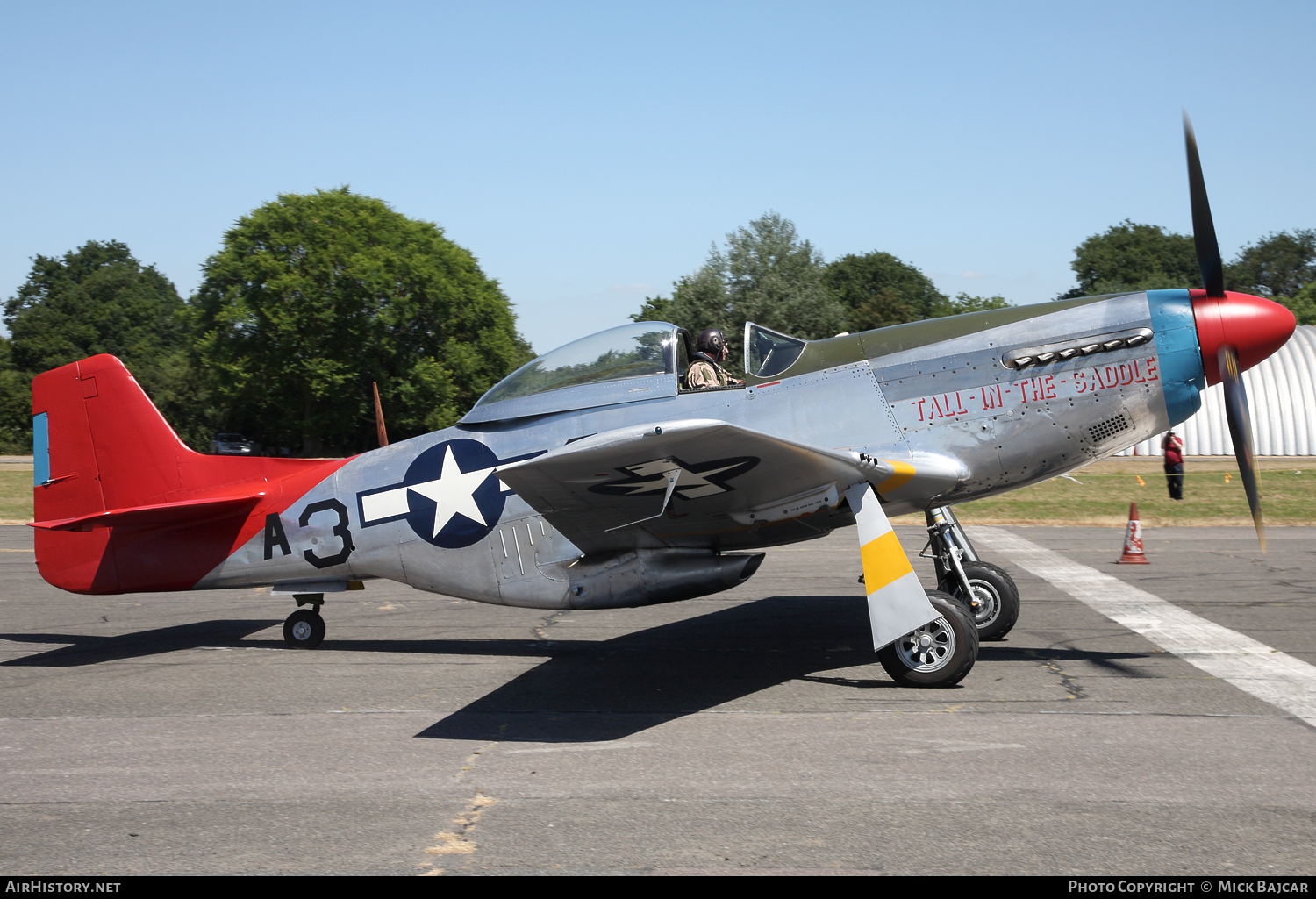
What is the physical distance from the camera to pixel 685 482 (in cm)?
593

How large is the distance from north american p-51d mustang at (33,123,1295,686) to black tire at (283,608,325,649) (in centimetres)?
32

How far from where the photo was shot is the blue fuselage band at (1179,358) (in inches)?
253

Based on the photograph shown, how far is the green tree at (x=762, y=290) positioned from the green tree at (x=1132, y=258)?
46.8 metres

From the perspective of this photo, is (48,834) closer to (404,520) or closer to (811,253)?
Answer: (404,520)

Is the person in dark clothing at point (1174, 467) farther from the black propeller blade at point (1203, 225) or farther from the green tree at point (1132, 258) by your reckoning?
the green tree at point (1132, 258)

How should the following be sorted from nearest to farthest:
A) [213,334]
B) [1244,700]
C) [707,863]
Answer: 1. [707,863]
2. [1244,700]
3. [213,334]

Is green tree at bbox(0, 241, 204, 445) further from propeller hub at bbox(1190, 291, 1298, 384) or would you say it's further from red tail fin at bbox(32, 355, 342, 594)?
propeller hub at bbox(1190, 291, 1298, 384)

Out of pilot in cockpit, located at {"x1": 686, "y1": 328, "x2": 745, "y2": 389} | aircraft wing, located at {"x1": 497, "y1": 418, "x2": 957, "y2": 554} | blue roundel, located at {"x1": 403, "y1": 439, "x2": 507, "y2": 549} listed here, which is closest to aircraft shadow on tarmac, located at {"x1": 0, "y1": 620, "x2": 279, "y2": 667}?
blue roundel, located at {"x1": 403, "y1": 439, "x2": 507, "y2": 549}

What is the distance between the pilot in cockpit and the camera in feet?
22.6

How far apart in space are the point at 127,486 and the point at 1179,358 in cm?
849

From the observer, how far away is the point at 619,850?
3801 mm

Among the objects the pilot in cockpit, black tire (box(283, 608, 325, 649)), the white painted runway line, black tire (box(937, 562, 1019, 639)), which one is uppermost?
the pilot in cockpit

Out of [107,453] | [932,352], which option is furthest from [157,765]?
[932,352]

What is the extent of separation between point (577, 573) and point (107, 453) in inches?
180
